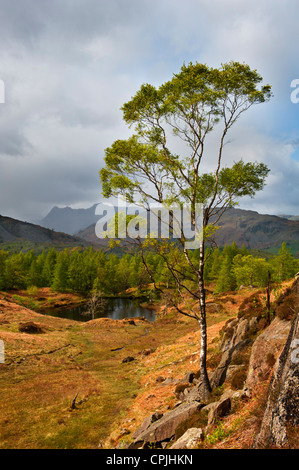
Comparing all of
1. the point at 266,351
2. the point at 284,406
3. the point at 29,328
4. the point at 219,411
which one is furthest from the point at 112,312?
the point at 284,406

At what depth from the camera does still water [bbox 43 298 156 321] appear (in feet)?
232

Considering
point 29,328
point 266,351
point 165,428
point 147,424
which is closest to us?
point 165,428

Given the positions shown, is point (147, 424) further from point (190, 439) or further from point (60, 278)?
point (60, 278)

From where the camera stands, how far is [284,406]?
662 centimetres

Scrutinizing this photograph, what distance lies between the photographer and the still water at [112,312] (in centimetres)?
7079

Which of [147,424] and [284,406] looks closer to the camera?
[284,406]

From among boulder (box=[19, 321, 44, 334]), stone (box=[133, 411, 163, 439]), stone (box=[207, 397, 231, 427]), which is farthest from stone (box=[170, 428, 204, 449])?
boulder (box=[19, 321, 44, 334])

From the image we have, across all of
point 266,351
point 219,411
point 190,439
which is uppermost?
point 266,351

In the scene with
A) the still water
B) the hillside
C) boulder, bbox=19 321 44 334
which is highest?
the hillside

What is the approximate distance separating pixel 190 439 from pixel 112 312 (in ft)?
231

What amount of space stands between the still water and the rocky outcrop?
64.3 m

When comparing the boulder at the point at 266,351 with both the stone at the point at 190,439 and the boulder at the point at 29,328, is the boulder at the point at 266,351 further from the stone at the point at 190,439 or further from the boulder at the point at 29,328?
the boulder at the point at 29,328

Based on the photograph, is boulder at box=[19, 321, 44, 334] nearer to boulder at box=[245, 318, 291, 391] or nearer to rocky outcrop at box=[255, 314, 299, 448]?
boulder at box=[245, 318, 291, 391]

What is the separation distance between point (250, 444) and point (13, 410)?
57.5 feet
